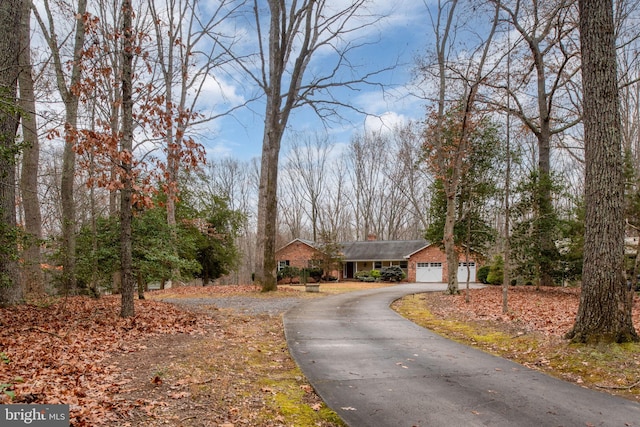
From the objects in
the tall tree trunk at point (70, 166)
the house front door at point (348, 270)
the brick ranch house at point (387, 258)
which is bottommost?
the house front door at point (348, 270)

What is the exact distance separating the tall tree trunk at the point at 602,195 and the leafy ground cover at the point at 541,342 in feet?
1.30

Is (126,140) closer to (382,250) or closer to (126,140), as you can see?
(126,140)

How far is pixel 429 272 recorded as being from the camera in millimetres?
33938

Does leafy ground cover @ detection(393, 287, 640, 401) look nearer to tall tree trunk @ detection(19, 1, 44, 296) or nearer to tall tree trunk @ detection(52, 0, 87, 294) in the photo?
tall tree trunk @ detection(52, 0, 87, 294)

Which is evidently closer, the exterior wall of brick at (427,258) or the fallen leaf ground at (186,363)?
the fallen leaf ground at (186,363)

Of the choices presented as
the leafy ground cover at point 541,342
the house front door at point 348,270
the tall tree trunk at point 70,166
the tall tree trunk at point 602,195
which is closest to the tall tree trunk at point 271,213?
the leafy ground cover at point 541,342

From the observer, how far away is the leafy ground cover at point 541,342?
5355mm

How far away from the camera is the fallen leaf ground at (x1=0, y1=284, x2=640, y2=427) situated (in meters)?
3.99

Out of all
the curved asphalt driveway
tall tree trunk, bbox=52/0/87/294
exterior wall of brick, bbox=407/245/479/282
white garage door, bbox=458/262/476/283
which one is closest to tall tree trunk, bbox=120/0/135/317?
tall tree trunk, bbox=52/0/87/294

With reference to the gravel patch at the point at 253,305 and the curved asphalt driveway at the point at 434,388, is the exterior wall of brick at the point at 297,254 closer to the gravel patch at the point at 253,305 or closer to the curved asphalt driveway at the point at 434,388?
the gravel patch at the point at 253,305

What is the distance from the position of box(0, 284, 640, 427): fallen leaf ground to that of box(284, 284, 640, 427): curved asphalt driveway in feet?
1.16

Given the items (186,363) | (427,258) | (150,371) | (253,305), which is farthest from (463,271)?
(150,371)

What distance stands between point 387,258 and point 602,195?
30089mm

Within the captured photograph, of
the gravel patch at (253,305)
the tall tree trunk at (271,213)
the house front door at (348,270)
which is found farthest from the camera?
the house front door at (348,270)
